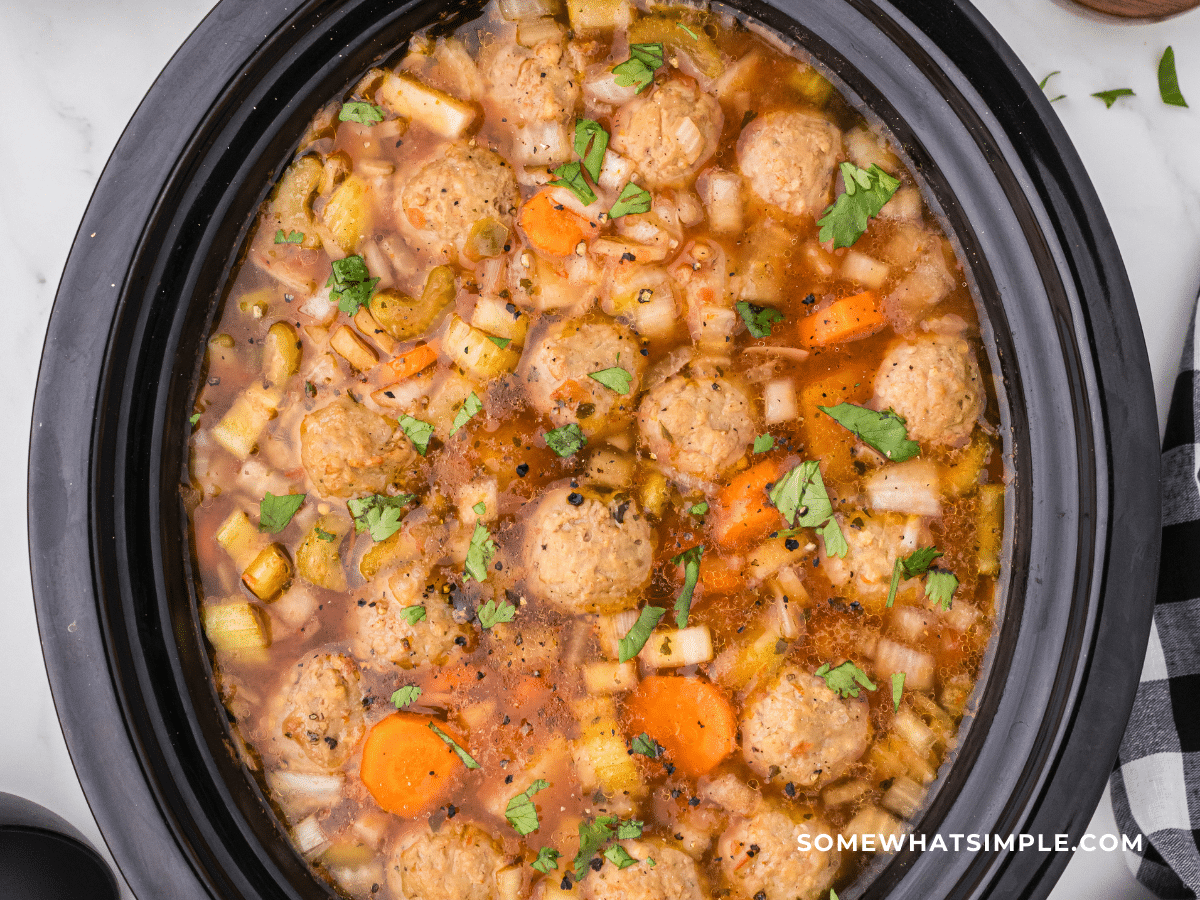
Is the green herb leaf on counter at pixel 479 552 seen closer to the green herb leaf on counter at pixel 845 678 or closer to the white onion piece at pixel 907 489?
the green herb leaf on counter at pixel 845 678

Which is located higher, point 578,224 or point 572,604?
point 578,224

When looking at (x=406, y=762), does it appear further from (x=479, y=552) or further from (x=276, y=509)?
(x=276, y=509)

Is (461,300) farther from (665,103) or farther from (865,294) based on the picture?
(865,294)

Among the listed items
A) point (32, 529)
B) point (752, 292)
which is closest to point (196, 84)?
point (32, 529)

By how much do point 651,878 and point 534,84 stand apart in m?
2.67

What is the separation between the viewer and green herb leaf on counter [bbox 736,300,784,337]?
2.84m

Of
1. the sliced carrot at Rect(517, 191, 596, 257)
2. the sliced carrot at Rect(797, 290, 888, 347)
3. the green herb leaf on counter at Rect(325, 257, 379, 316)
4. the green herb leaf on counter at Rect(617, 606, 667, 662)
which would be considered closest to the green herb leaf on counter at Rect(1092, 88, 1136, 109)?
the sliced carrot at Rect(797, 290, 888, 347)

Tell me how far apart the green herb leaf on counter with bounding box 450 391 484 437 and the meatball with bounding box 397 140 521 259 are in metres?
0.50

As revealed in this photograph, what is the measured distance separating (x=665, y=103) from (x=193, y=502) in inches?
82.6

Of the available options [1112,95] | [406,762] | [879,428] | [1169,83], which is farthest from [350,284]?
[1169,83]

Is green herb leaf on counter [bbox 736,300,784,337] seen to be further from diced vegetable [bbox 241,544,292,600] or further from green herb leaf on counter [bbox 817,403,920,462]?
diced vegetable [bbox 241,544,292,600]

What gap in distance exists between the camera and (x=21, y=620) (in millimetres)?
3152

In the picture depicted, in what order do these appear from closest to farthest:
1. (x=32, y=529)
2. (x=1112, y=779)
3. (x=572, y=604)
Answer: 1. (x=32, y=529)
2. (x=572, y=604)
3. (x=1112, y=779)

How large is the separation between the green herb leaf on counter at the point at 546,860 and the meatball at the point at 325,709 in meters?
0.74
